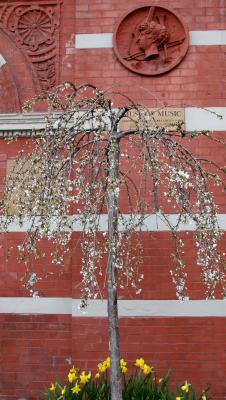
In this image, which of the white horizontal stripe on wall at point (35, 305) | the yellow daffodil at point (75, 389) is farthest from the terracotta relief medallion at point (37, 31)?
the yellow daffodil at point (75, 389)

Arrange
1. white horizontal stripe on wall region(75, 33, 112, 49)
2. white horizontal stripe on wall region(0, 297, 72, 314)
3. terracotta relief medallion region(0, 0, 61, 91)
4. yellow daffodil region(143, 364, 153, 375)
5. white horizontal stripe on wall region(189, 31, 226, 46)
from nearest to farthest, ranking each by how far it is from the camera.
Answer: yellow daffodil region(143, 364, 153, 375)
white horizontal stripe on wall region(0, 297, 72, 314)
white horizontal stripe on wall region(189, 31, 226, 46)
white horizontal stripe on wall region(75, 33, 112, 49)
terracotta relief medallion region(0, 0, 61, 91)

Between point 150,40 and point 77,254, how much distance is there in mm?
2909

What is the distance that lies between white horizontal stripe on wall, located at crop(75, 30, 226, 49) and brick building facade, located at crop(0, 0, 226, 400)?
0.04 ft

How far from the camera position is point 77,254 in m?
6.78

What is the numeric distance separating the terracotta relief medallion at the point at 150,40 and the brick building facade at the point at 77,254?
9 cm

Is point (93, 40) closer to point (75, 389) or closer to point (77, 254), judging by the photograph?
point (77, 254)

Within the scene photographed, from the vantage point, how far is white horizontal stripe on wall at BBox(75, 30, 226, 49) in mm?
7004

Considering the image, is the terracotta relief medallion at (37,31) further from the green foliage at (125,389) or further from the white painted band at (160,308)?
the green foliage at (125,389)

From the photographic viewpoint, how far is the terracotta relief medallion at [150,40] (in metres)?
7.00

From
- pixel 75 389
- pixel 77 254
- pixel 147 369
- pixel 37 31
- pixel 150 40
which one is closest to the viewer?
pixel 75 389

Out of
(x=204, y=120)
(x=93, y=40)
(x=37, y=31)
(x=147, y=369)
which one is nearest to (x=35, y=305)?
(x=147, y=369)

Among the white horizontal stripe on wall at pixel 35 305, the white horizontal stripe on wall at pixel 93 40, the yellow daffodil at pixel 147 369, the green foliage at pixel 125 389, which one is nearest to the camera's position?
the green foliage at pixel 125 389

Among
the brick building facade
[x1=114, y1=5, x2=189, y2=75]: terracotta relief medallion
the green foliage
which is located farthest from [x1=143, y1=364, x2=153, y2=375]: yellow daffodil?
[x1=114, y1=5, x2=189, y2=75]: terracotta relief medallion

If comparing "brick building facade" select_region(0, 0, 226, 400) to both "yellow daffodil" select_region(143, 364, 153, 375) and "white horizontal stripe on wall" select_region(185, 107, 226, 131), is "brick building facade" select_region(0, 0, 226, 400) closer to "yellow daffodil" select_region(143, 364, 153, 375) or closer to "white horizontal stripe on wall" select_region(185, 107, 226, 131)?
"white horizontal stripe on wall" select_region(185, 107, 226, 131)
